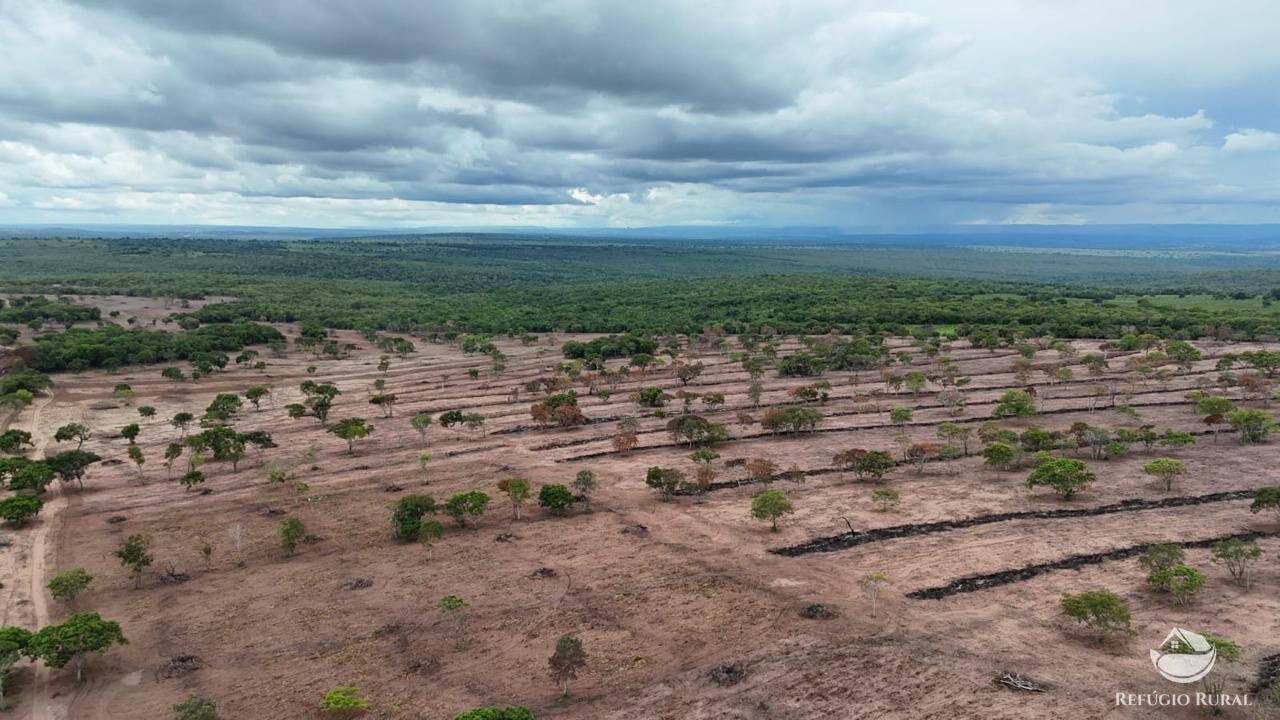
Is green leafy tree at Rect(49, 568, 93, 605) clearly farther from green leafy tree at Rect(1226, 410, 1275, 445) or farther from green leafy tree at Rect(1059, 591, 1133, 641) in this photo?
green leafy tree at Rect(1226, 410, 1275, 445)

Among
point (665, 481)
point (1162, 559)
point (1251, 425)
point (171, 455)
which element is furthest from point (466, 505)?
point (1251, 425)

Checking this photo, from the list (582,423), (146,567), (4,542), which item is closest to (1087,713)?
(146,567)

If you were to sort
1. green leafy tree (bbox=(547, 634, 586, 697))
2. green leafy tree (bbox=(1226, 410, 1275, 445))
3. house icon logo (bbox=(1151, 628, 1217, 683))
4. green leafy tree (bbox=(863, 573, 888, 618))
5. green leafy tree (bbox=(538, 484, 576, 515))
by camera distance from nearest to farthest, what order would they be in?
house icon logo (bbox=(1151, 628, 1217, 683)), green leafy tree (bbox=(547, 634, 586, 697)), green leafy tree (bbox=(863, 573, 888, 618)), green leafy tree (bbox=(538, 484, 576, 515)), green leafy tree (bbox=(1226, 410, 1275, 445))

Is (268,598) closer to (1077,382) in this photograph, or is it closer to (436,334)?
(1077,382)

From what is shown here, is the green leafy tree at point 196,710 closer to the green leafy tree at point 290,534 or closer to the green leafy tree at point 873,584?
the green leafy tree at point 290,534

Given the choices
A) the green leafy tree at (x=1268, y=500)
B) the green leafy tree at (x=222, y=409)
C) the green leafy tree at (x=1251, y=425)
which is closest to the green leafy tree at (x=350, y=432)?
the green leafy tree at (x=222, y=409)

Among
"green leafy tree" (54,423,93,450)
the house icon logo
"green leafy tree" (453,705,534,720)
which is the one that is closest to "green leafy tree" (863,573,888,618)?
the house icon logo
